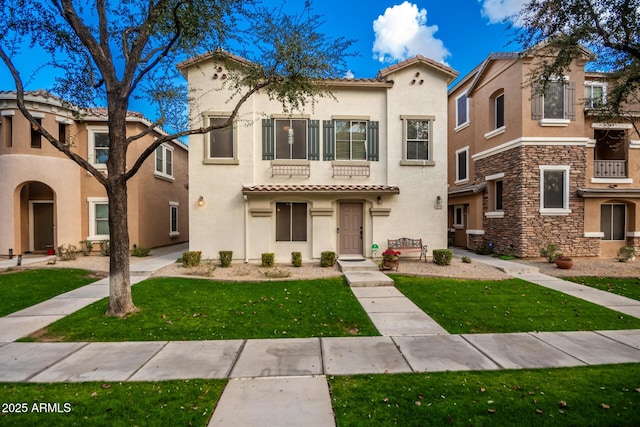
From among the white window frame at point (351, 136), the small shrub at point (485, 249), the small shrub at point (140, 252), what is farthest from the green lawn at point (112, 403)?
the small shrub at point (485, 249)

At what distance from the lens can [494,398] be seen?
136 inches

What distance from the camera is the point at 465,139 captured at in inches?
681

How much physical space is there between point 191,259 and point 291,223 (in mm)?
4140

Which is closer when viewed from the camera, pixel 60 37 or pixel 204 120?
pixel 60 37

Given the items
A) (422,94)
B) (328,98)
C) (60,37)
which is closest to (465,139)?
(422,94)

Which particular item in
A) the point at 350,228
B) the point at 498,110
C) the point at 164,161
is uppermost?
the point at 498,110

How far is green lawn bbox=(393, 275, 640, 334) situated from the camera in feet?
19.1

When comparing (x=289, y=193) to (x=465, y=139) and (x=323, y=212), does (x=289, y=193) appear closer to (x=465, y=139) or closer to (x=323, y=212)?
(x=323, y=212)

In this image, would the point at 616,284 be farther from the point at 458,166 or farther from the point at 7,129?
the point at 7,129

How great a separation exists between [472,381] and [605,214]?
15562 mm

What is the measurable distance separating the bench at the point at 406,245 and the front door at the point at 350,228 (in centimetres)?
134

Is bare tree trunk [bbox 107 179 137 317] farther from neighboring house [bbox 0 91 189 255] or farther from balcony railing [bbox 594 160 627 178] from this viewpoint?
balcony railing [bbox 594 160 627 178]

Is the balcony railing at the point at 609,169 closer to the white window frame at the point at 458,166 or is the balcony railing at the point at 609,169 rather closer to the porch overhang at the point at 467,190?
the porch overhang at the point at 467,190

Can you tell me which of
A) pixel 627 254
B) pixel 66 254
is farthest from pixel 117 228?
pixel 627 254
